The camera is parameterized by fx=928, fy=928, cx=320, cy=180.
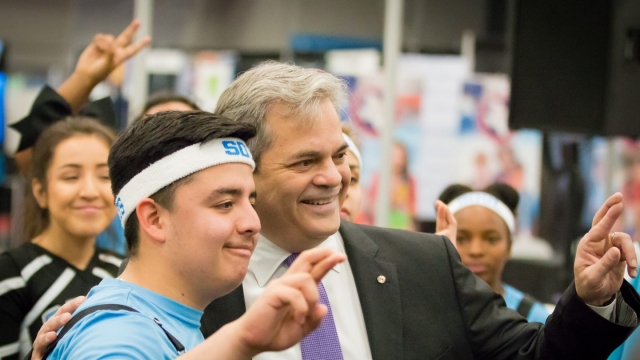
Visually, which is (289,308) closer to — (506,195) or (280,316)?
(280,316)

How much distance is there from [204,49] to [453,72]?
2161 mm

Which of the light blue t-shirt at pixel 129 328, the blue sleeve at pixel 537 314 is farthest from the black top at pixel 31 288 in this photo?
the blue sleeve at pixel 537 314

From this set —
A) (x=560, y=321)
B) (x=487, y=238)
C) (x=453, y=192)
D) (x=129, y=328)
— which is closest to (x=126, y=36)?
(x=453, y=192)

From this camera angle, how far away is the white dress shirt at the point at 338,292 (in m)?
2.30

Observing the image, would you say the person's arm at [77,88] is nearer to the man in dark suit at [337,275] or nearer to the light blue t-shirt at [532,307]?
the man in dark suit at [337,275]

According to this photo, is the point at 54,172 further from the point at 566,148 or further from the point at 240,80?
the point at 566,148

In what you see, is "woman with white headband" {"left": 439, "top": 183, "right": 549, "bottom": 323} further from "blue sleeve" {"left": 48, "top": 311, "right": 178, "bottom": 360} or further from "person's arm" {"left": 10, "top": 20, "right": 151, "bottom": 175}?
"blue sleeve" {"left": 48, "top": 311, "right": 178, "bottom": 360}

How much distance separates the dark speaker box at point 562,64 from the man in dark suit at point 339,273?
2611 millimetres

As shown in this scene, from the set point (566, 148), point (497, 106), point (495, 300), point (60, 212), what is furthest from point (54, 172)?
point (497, 106)

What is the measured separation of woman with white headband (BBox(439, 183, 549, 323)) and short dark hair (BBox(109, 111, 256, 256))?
1.99 meters

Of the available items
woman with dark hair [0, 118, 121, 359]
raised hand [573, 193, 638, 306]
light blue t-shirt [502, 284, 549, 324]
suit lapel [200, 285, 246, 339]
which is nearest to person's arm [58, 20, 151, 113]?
woman with dark hair [0, 118, 121, 359]

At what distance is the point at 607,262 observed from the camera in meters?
2.02

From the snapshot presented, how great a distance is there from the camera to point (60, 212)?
329 centimetres

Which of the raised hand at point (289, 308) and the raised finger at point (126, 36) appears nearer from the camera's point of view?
the raised hand at point (289, 308)
